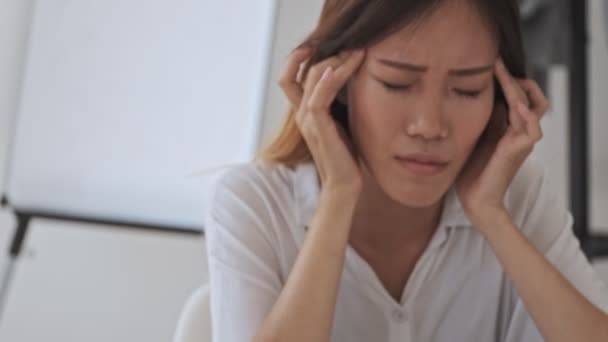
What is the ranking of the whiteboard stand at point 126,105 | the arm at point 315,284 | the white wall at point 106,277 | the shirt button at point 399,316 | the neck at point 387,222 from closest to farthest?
the arm at point 315,284
the shirt button at point 399,316
the neck at point 387,222
the whiteboard stand at point 126,105
the white wall at point 106,277

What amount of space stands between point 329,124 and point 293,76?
9cm

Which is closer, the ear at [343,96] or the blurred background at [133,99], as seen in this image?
the ear at [343,96]

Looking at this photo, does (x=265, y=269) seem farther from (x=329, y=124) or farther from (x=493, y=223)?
(x=493, y=223)

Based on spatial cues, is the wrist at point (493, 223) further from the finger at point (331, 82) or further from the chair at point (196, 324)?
the chair at point (196, 324)

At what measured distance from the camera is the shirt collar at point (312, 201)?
102 centimetres

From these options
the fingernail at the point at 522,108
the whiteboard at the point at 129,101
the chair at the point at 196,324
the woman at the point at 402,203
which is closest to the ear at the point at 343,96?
the woman at the point at 402,203

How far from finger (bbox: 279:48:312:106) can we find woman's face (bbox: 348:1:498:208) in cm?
9

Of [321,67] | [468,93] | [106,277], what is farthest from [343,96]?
[106,277]

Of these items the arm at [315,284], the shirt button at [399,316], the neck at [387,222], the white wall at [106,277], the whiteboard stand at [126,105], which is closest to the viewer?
the arm at [315,284]

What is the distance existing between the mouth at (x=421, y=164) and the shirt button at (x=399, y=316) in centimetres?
18

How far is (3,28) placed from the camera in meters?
1.70

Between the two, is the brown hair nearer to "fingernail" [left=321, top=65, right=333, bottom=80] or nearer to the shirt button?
"fingernail" [left=321, top=65, right=333, bottom=80]

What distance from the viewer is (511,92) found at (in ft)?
3.29

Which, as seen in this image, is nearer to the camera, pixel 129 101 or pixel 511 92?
pixel 511 92
